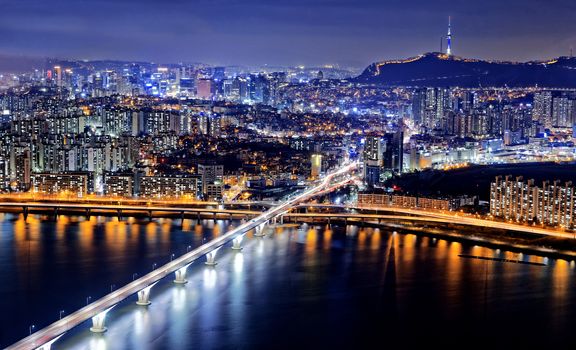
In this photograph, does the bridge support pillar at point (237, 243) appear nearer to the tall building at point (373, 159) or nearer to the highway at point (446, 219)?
the highway at point (446, 219)

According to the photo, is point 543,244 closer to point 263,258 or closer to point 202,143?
point 263,258

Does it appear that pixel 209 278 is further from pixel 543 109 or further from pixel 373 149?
pixel 543 109

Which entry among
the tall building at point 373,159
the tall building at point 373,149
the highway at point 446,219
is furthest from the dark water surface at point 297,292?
the tall building at point 373,149

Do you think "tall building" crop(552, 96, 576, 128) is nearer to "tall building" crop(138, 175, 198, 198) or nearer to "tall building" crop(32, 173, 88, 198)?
"tall building" crop(138, 175, 198, 198)

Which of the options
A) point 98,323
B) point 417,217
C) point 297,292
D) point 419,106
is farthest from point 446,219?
point 419,106

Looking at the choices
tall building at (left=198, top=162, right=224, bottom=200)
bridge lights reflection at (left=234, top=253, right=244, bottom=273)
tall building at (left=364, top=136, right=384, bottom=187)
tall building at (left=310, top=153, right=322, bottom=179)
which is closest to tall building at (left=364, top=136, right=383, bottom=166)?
tall building at (left=364, top=136, right=384, bottom=187)

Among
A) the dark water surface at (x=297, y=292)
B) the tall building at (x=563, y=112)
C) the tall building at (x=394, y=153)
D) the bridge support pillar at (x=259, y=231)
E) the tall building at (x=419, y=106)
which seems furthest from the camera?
the tall building at (x=419, y=106)
